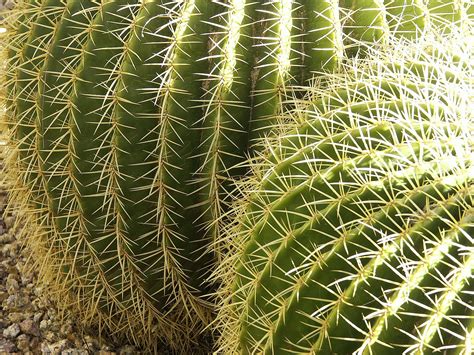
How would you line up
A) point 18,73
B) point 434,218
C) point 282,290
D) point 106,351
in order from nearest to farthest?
point 434,218, point 282,290, point 18,73, point 106,351

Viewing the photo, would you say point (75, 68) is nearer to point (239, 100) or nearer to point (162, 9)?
point (162, 9)

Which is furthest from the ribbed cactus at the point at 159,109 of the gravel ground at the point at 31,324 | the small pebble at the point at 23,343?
the small pebble at the point at 23,343

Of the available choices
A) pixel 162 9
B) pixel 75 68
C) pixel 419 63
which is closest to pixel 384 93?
pixel 419 63

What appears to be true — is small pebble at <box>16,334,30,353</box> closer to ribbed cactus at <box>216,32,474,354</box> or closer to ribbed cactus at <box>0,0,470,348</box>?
ribbed cactus at <box>0,0,470,348</box>

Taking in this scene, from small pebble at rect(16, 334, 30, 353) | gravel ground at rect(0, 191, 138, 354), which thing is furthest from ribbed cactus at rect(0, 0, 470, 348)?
small pebble at rect(16, 334, 30, 353)

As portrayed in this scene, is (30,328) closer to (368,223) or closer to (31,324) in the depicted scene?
(31,324)

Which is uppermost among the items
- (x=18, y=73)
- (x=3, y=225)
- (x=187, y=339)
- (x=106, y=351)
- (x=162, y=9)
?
(x=162, y=9)

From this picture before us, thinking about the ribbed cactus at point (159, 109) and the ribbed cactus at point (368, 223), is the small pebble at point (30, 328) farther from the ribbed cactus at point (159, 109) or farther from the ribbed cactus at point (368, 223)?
the ribbed cactus at point (368, 223)
